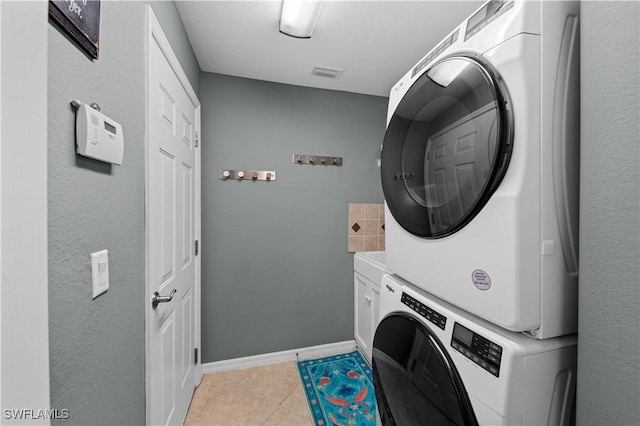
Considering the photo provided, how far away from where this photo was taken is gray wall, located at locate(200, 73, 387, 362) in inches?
83.7

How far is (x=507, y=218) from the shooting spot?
0.62 m

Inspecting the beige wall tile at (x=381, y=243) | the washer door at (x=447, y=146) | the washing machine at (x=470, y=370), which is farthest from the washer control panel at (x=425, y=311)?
the beige wall tile at (x=381, y=243)

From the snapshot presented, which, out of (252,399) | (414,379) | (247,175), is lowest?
(252,399)

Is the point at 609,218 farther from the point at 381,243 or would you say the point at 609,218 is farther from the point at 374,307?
the point at 381,243

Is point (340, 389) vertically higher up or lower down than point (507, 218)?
lower down

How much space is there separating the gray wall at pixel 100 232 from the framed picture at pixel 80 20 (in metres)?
0.02

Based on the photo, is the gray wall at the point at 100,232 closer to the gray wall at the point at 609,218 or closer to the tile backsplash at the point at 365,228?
the gray wall at the point at 609,218

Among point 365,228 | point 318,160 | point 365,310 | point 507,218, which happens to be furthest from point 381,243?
point 507,218

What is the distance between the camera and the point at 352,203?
8.04ft

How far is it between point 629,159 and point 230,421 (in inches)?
86.2

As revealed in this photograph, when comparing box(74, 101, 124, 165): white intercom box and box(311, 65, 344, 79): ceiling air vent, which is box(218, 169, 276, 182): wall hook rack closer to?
box(311, 65, 344, 79): ceiling air vent

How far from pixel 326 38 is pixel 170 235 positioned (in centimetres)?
151

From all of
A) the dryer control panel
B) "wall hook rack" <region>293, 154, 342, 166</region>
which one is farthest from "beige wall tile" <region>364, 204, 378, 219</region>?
the dryer control panel

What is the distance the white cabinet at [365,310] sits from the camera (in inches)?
76.0
